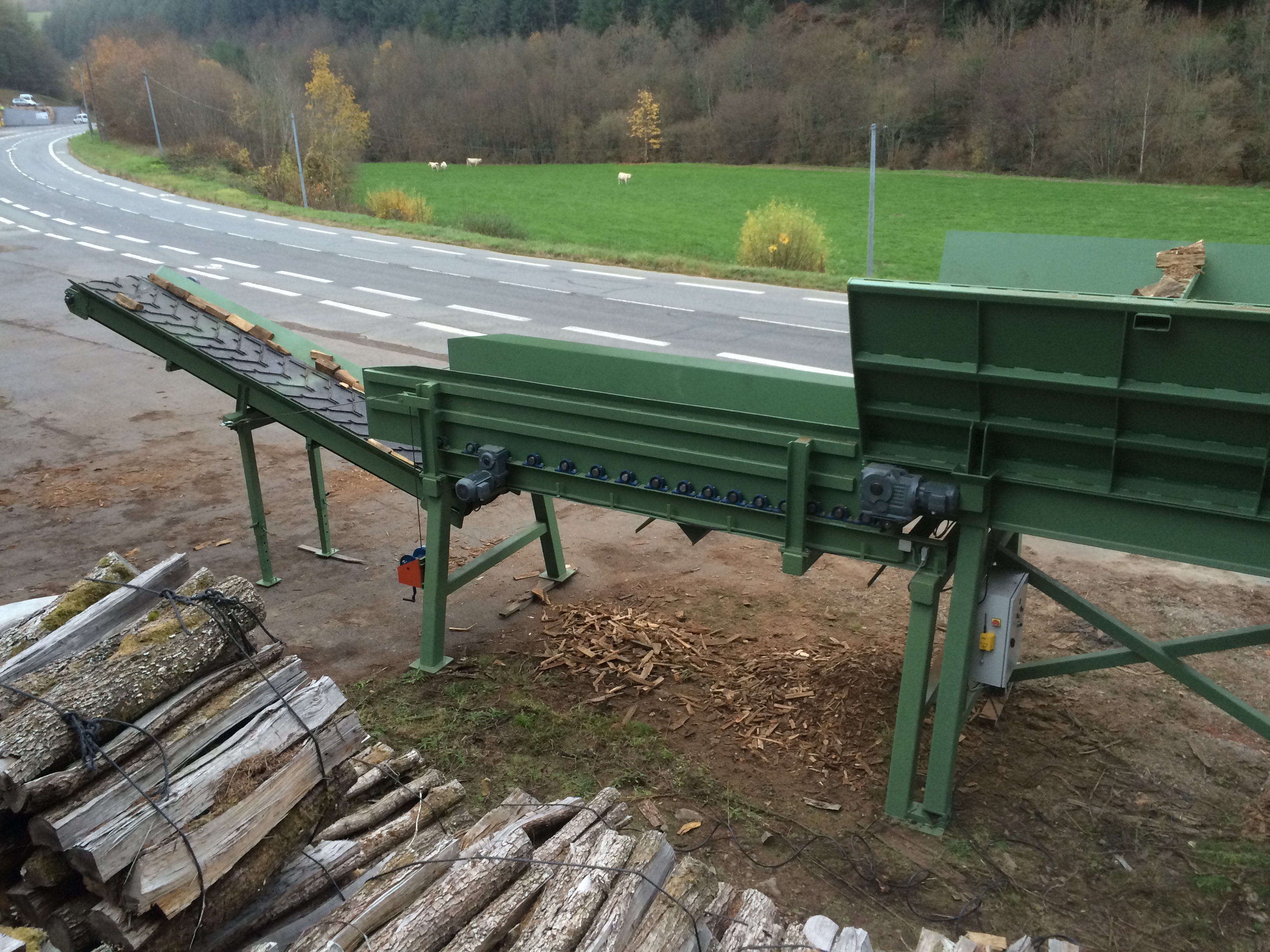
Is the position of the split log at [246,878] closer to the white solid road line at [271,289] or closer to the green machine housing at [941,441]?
the green machine housing at [941,441]

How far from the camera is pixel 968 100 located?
48781mm

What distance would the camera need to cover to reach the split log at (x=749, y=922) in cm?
339

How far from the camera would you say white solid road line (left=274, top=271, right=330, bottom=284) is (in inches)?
835

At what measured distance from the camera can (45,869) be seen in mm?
3178

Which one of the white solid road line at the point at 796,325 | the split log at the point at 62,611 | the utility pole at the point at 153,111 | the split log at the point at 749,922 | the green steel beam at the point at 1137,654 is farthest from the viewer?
the utility pole at the point at 153,111

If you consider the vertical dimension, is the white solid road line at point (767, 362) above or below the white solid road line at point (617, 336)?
above

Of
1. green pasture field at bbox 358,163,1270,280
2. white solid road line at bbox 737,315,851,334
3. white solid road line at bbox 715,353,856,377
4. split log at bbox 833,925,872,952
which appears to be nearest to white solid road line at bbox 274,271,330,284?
green pasture field at bbox 358,163,1270,280

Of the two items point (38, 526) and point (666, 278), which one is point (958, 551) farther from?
point (666, 278)

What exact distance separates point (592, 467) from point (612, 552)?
9.97 feet

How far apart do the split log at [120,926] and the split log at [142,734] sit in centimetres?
37

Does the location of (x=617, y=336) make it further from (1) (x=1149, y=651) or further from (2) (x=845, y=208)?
(2) (x=845, y=208)

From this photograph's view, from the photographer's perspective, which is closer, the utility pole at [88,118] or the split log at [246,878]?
the split log at [246,878]

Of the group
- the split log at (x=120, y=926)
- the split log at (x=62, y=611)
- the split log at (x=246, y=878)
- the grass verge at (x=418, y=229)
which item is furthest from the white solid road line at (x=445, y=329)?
the split log at (x=120, y=926)

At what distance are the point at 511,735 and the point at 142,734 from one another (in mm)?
2676
